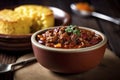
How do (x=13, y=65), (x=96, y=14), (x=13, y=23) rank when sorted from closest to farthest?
(x=13, y=65)
(x=13, y=23)
(x=96, y=14)

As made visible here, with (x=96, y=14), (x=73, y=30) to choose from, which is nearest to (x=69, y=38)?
(x=73, y=30)

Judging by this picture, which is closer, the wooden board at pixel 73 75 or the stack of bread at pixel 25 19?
the wooden board at pixel 73 75

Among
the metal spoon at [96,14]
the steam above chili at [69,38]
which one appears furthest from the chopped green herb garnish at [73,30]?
the metal spoon at [96,14]

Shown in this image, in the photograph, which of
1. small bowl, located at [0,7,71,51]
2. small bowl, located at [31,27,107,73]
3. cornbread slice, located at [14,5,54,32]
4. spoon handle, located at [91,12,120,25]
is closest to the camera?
small bowl, located at [31,27,107,73]

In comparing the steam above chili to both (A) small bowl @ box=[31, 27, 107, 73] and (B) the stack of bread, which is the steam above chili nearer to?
(A) small bowl @ box=[31, 27, 107, 73]

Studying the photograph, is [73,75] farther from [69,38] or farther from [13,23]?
[13,23]

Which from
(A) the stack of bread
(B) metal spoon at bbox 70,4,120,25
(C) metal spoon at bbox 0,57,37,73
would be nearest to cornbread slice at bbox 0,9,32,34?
(A) the stack of bread

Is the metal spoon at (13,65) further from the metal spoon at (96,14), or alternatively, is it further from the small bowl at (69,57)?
the metal spoon at (96,14)

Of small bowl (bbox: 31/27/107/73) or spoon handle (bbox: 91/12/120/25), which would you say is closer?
small bowl (bbox: 31/27/107/73)
